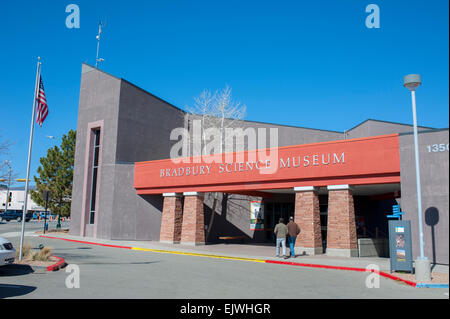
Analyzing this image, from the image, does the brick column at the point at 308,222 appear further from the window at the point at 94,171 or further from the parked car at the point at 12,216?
the parked car at the point at 12,216

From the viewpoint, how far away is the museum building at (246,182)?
53.9ft

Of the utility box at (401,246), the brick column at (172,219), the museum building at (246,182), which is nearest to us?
the utility box at (401,246)

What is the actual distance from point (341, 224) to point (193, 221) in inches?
361

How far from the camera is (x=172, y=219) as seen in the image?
24844 mm

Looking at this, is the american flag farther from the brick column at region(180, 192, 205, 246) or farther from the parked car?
the parked car

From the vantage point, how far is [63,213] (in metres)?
31.7

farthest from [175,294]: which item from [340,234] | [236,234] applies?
[236,234]

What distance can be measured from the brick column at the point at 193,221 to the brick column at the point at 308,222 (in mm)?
6635

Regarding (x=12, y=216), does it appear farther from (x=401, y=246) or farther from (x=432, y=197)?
(x=401, y=246)

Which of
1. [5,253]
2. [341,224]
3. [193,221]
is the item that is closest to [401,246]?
[341,224]

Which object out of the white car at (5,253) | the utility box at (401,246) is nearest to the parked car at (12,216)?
the white car at (5,253)

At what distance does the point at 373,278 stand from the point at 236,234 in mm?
19090

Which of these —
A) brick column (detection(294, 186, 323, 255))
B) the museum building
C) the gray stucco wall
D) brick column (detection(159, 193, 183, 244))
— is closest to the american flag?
the museum building
